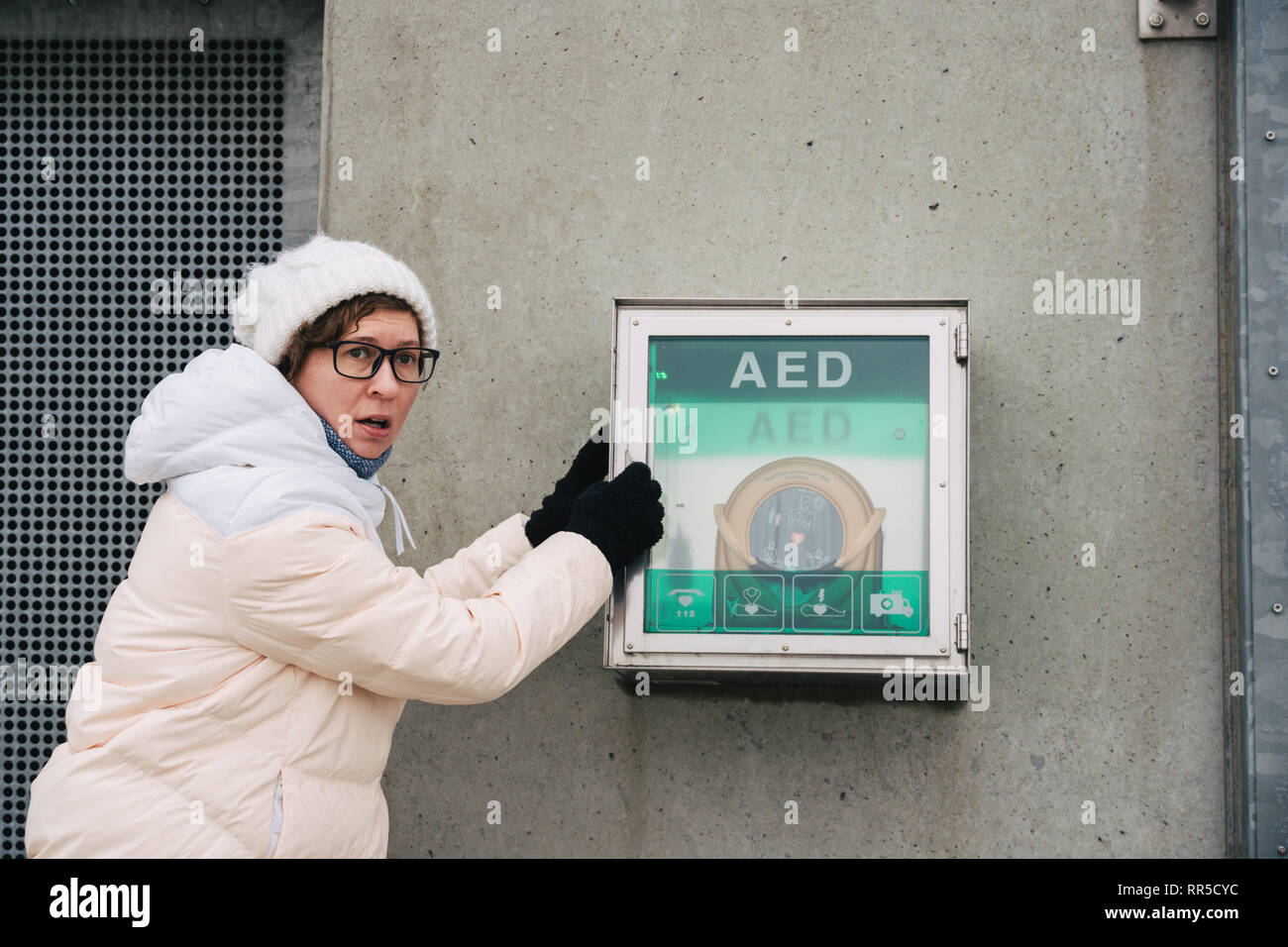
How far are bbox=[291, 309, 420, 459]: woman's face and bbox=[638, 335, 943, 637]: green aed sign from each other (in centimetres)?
53

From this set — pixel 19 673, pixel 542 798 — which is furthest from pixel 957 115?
pixel 19 673

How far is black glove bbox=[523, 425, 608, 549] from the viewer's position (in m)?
2.40

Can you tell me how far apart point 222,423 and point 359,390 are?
0.27 m

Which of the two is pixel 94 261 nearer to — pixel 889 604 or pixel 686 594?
pixel 686 594

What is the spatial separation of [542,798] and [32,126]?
8.01 ft

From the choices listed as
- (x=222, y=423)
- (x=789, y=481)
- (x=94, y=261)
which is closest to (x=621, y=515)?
(x=789, y=481)

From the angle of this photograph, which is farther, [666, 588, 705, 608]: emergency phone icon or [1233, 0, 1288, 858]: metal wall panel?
[1233, 0, 1288, 858]: metal wall panel

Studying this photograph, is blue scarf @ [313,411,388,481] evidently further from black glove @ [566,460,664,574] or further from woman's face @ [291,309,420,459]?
black glove @ [566,460,664,574]

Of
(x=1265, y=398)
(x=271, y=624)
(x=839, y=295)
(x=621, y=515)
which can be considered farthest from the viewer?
(x=839, y=295)

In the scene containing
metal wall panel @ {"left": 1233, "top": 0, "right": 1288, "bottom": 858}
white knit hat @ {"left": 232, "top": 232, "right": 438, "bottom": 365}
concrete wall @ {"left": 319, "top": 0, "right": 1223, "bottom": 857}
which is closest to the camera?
white knit hat @ {"left": 232, "top": 232, "right": 438, "bottom": 365}

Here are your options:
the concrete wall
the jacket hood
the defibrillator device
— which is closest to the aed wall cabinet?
the defibrillator device

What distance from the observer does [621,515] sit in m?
2.22

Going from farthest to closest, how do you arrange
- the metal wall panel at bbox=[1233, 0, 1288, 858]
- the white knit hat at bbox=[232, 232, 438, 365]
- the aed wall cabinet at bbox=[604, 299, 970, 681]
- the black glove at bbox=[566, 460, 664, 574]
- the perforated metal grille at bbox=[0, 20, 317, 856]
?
the perforated metal grille at bbox=[0, 20, 317, 856], the metal wall panel at bbox=[1233, 0, 1288, 858], the aed wall cabinet at bbox=[604, 299, 970, 681], the black glove at bbox=[566, 460, 664, 574], the white knit hat at bbox=[232, 232, 438, 365]
